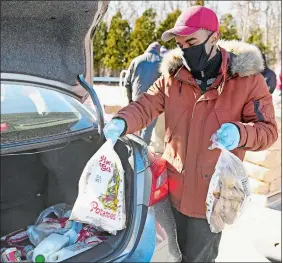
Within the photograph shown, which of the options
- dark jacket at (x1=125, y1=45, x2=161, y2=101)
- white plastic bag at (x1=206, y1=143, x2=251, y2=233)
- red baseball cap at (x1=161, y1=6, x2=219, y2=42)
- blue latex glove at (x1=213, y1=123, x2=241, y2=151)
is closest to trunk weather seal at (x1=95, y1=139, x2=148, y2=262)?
white plastic bag at (x1=206, y1=143, x2=251, y2=233)

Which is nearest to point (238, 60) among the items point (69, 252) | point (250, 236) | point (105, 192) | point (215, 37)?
point (215, 37)

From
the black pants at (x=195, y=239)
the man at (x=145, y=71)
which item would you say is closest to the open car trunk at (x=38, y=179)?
the black pants at (x=195, y=239)

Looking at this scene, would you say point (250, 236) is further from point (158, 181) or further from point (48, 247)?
point (48, 247)

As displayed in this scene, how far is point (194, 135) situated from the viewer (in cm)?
211

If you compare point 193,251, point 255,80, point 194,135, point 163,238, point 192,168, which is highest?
point 255,80

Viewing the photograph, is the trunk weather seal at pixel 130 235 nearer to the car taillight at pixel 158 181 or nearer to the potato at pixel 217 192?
the car taillight at pixel 158 181

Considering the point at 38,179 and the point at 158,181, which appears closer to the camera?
the point at 158,181

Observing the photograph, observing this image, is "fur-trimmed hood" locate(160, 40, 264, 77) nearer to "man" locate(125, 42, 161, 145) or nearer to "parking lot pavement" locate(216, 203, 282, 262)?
"parking lot pavement" locate(216, 203, 282, 262)

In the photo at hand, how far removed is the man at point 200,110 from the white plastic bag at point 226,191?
87 mm

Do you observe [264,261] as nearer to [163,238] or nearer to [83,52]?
[163,238]

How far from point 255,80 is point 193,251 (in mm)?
939

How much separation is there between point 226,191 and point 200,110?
0.40 metres

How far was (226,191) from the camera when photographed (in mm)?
2049

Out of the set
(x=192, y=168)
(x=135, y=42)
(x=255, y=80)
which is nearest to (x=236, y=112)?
Result: (x=255, y=80)
